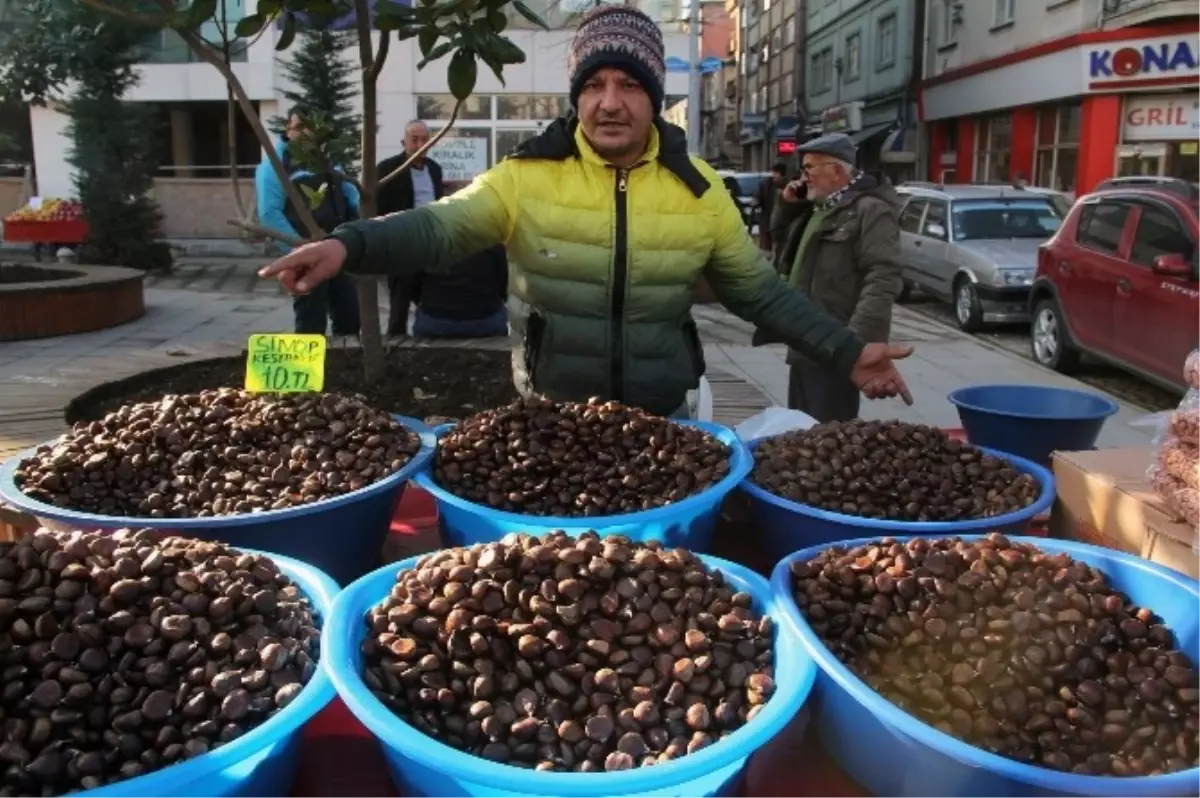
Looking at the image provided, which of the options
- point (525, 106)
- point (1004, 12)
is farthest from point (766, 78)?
point (525, 106)

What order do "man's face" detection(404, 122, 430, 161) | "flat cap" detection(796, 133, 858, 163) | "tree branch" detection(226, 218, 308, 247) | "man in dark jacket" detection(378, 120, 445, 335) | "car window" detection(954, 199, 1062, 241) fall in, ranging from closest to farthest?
"tree branch" detection(226, 218, 308, 247)
"flat cap" detection(796, 133, 858, 163)
"man in dark jacket" detection(378, 120, 445, 335)
"man's face" detection(404, 122, 430, 161)
"car window" detection(954, 199, 1062, 241)

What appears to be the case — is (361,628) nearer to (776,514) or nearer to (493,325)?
(776,514)

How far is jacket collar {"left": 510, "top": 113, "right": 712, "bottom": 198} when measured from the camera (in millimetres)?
2174

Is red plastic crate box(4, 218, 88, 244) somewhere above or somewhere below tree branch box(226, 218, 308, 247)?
below

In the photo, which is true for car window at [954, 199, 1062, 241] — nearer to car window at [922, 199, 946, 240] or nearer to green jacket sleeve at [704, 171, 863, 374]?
car window at [922, 199, 946, 240]

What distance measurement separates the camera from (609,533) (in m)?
1.55

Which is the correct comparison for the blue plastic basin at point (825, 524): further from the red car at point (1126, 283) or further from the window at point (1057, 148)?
the window at point (1057, 148)

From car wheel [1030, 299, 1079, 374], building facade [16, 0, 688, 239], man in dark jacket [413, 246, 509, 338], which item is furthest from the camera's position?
building facade [16, 0, 688, 239]

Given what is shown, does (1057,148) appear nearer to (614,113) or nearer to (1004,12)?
(1004,12)

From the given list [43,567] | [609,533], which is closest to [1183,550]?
[609,533]

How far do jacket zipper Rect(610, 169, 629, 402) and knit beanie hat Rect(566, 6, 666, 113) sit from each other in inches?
7.9

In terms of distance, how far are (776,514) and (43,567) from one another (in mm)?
1116

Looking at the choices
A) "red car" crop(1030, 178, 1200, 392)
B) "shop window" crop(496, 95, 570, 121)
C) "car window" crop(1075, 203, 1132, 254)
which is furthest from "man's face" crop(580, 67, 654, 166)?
"shop window" crop(496, 95, 570, 121)

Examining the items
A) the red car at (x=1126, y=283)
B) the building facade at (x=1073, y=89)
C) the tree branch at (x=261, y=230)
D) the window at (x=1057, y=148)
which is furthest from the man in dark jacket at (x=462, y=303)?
the window at (x=1057, y=148)
